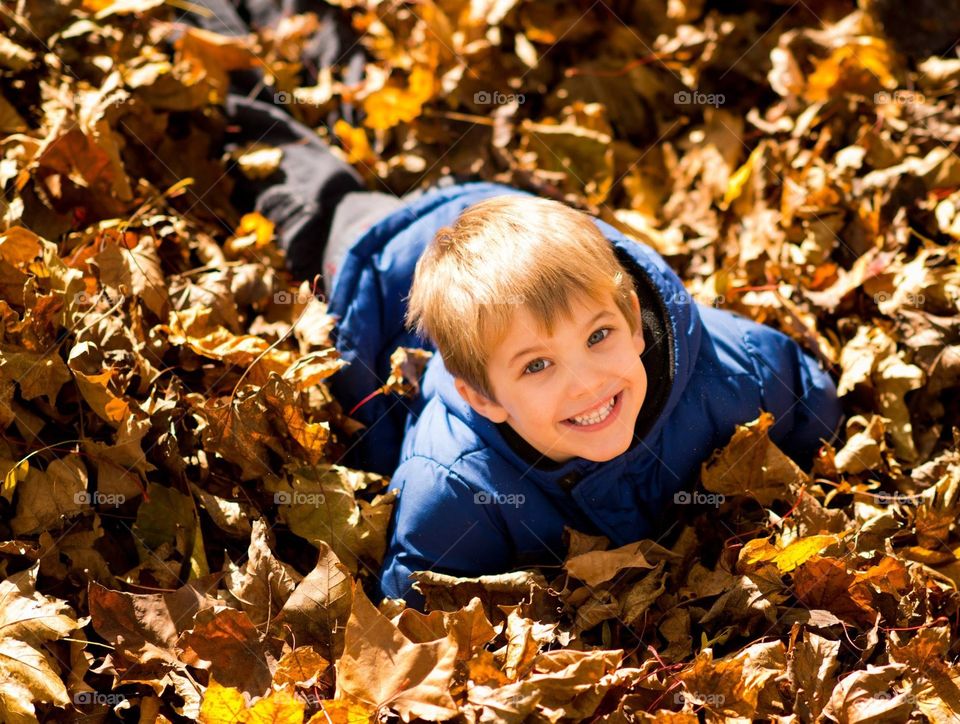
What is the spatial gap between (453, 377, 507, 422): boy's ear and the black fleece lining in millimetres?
87

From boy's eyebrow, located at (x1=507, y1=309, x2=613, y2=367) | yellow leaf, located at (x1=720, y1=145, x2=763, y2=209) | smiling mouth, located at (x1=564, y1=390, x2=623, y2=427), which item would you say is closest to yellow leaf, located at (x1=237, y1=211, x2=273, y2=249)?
boy's eyebrow, located at (x1=507, y1=309, x2=613, y2=367)

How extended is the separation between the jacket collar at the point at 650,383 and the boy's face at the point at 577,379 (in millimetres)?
115

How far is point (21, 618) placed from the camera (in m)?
1.91

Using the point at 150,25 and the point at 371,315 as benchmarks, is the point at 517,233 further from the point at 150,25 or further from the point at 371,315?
the point at 150,25

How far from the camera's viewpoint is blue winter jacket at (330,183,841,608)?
2273mm

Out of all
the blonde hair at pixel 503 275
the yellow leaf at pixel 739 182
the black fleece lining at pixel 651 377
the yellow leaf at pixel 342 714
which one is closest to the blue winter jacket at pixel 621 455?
the black fleece lining at pixel 651 377

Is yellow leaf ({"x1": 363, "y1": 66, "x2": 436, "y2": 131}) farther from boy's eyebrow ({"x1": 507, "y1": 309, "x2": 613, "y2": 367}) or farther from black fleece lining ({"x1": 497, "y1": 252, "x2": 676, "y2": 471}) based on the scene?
boy's eyebrow ({"x1": 507, "y1": 309, "x2": 613, "y2": 367})

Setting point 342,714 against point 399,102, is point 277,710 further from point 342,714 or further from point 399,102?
point 399,102

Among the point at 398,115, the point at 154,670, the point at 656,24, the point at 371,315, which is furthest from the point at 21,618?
the point at 656,24

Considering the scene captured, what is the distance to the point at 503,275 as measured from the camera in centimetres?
209

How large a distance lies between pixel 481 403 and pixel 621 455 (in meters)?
0.37

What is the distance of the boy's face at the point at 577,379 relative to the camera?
6.79 feet

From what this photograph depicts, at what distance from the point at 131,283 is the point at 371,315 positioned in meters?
0.67

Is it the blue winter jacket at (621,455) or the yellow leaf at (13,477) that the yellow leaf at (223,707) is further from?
the yellow leaf at (13,477)
